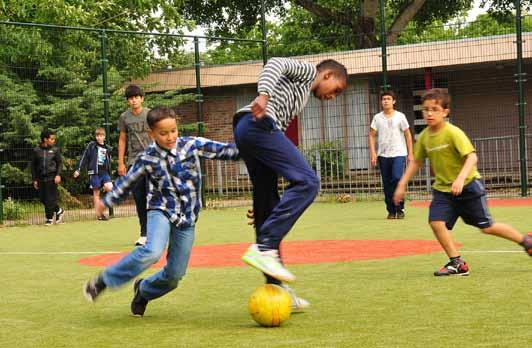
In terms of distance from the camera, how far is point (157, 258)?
6.18m

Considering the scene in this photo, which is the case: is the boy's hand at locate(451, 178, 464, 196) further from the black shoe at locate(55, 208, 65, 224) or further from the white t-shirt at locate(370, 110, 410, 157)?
the black shoe at locate(55, 208, 65, 224)

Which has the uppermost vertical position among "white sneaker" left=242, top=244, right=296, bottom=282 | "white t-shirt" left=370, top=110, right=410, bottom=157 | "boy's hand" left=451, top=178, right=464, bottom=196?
"white t-shirt" left=370, top=110, right=410, bottom=157

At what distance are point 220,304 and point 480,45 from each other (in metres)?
17.8

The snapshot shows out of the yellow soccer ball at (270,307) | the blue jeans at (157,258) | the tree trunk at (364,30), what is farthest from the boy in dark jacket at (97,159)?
the tree trunk at (364,30)

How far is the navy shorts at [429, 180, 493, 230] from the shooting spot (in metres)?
7.85

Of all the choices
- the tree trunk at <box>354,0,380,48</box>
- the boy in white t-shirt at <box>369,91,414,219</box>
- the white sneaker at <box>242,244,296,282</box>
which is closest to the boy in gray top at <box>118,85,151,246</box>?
the boy in white t-shirt at <box>369,91,414,219</box>

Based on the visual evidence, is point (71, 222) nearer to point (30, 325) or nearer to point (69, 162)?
point (69, 162)

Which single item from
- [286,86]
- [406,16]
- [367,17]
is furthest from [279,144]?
[406,16]

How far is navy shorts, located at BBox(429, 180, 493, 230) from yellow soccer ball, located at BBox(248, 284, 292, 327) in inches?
97.5

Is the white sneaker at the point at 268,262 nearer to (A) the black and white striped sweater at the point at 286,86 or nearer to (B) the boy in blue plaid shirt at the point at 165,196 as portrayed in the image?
(B) the boy in blue plaid shirt at the point at 165,196

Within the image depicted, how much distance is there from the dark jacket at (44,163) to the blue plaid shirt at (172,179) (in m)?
12.3

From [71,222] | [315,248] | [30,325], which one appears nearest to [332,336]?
[30,325]

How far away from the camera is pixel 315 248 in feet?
35.7

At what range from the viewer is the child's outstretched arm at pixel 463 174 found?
292 inches
